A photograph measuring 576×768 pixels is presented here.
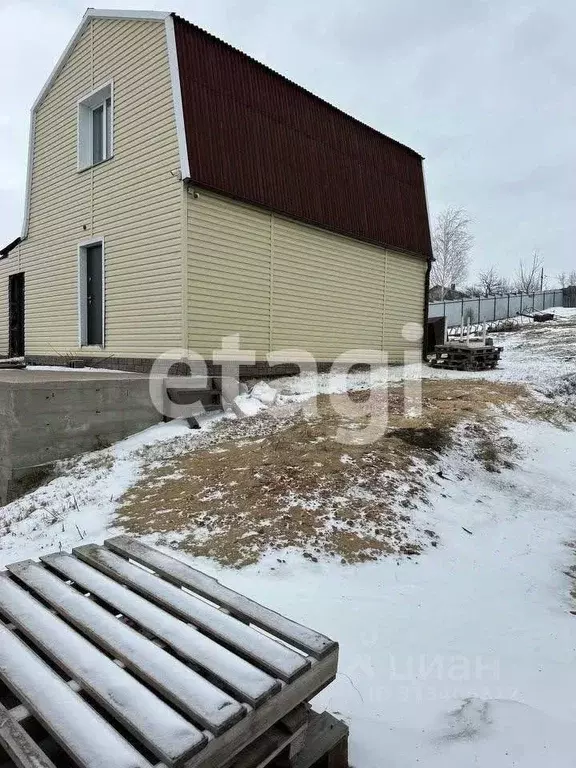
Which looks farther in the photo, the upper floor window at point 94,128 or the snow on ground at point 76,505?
the upper floor window at point 94,128

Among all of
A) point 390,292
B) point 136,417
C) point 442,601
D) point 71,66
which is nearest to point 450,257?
point 390,292

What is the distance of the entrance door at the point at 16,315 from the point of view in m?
13.9

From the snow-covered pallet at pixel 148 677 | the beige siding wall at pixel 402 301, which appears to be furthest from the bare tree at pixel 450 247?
the snow-covered pallet at pixel 148 677

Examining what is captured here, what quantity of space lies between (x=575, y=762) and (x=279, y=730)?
1328 millimetres

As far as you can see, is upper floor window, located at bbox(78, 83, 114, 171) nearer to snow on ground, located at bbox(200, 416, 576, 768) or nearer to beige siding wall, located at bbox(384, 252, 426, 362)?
beige siding wall, located at bbox(384, 252, 426, 362)

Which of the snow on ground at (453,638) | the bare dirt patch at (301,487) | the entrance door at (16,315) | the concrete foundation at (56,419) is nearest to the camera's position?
the snow on ground at (453,638)

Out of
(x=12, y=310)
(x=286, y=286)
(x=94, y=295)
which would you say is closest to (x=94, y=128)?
(x=94, y=295)

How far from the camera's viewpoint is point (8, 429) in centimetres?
669

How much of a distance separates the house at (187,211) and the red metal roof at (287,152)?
0.12ft

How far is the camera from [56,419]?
702cm

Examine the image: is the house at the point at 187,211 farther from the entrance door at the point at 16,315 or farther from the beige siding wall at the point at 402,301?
the beige siding wall at the point at 402,301

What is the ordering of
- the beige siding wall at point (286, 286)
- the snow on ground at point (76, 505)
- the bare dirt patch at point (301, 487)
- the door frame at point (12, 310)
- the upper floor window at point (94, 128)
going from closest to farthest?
1. the bare dirt patch at point (301, 487)
2. the snow on ground at point (76, 505)
3. the beige siding wall at point (286, 286)
4. the upper floor window at point (94, 128)
5. the door frame at point (12, 310)

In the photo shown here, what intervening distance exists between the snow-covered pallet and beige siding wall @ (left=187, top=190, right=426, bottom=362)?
735cm

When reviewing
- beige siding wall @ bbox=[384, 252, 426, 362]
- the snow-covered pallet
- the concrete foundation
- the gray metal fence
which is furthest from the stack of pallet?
the gray metal fence
